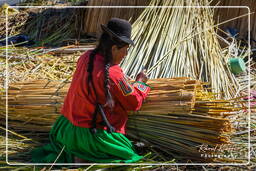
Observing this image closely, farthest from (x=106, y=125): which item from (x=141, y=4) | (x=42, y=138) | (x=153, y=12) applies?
(x=141, y=4)

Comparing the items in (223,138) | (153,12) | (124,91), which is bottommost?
(223,138)

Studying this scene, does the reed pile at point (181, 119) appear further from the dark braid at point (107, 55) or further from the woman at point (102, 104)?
the dark braid at point (107, 55)

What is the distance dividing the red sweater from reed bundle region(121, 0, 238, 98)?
0.81 meters

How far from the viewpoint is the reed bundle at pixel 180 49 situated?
3.94 metres

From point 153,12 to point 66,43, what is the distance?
1.30 meters

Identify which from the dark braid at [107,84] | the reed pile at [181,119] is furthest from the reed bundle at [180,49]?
the dark braid at [107,84]

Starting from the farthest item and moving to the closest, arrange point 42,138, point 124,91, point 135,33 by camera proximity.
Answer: point 135,33, point 42,138, point 124,91

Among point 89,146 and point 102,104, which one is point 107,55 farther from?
point 89,146

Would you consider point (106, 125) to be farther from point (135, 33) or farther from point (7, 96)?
point (135, 33)

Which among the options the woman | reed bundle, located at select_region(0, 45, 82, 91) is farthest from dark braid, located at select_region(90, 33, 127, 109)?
reed bundle, located at select_region(0, 45, 82, 91)

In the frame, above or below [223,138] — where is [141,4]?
above

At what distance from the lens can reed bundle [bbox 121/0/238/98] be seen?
12.9ft

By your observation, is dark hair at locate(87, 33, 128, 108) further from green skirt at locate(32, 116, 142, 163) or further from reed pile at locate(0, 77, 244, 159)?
reed pile at locate(0, 77, 244, 159)

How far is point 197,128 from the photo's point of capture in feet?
9.92
